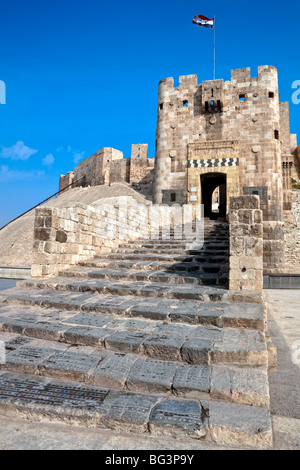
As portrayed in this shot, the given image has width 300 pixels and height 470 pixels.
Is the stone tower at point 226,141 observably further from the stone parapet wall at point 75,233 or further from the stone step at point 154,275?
the stone step at point 154,275

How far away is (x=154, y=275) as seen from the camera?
568cm

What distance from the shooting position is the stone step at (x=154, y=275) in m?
5.30

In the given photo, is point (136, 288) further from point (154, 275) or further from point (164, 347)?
point (164, 347)

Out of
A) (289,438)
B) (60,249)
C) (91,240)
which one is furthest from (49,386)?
(91,240)

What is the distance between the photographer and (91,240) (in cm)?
752

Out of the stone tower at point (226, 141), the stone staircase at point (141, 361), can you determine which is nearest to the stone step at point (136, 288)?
the stone staircase at point (141, 361)

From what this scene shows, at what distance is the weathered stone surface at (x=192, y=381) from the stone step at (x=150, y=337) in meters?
0.14

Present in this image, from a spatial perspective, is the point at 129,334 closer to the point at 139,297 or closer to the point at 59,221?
the point at 139,297

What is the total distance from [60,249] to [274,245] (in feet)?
38.8

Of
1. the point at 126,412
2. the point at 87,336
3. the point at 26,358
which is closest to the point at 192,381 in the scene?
the point at 126,412

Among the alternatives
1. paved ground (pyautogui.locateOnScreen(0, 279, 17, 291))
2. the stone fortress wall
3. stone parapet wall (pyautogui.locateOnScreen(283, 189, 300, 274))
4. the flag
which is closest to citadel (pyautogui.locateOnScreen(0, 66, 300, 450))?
paved ground (pyautogui.locateOnScreen(0, 279, 17, 291))

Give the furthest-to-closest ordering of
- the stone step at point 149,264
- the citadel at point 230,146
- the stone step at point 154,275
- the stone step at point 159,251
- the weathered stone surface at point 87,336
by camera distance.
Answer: the citadel at point 230,146, the stone step at point 159,251, the stone step at point 149,264, the stone step at point 154,275, the weathered stone surface at point 87,336

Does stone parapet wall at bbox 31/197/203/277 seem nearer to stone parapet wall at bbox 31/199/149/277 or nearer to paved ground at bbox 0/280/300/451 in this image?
stone parapet wall at bbox 31/199/149/277
